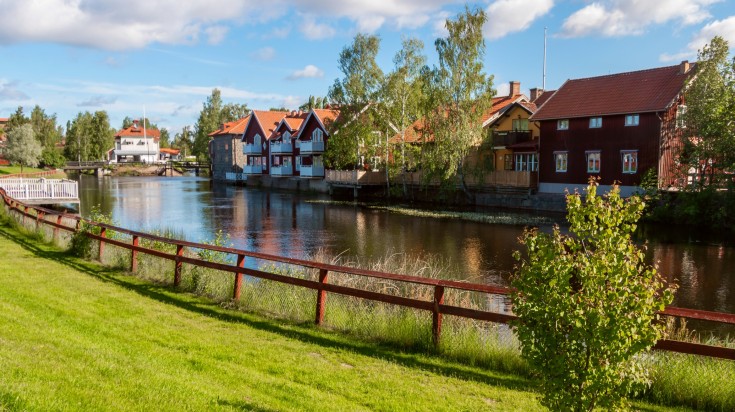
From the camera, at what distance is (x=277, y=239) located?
27.5m

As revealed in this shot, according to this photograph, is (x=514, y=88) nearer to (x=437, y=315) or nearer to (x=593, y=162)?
(x=593, y=162)

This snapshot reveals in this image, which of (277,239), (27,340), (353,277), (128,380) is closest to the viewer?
(128,380)

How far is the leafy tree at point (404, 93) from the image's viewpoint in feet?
164

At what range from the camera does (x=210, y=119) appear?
4363 inches

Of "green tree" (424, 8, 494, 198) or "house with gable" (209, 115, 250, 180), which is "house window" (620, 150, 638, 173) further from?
"house with gable" (209, 115, 250, 180)

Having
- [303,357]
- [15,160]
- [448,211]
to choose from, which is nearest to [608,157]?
[448,211]

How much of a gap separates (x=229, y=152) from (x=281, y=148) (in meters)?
23.8

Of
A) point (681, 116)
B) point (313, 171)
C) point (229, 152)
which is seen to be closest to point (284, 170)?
point (313, 171)

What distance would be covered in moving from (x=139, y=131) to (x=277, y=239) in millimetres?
118539

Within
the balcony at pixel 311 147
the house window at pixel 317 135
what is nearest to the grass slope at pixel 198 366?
the balcony at pixel 311 147

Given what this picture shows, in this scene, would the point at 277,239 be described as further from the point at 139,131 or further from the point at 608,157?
the point at 139,131

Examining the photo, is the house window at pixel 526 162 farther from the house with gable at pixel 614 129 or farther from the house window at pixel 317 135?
the house window at pixel 317 135

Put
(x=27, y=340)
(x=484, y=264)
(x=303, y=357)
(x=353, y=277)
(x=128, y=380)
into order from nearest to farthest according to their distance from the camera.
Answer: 1. (x=128, y=380)
2. (x=27, y=340)
3. (x=303, y=357)
4. (x=353, y=277)
5. (x=484, y=264)

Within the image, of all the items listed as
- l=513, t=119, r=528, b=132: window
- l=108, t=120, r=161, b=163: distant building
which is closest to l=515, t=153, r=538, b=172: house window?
l=513, t=119, r=528, b=132: window
